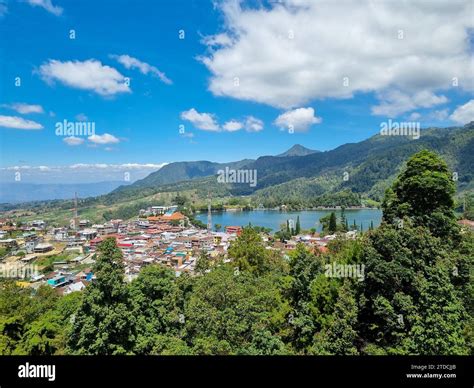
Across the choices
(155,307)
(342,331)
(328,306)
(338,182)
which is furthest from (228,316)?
(338,182)

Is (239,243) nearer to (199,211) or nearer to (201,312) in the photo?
(201,312)

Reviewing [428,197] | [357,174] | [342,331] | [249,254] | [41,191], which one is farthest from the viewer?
[41,191]

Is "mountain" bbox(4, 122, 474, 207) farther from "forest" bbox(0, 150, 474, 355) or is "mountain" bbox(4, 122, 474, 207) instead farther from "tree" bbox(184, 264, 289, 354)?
"tree" bbox(184, 264, 289, 354)

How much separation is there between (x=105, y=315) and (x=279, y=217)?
48288mm

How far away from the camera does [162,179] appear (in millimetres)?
144375

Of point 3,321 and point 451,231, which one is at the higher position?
point 451,231

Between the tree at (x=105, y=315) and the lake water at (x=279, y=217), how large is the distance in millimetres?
35232

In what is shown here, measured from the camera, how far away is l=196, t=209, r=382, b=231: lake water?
1668 inches

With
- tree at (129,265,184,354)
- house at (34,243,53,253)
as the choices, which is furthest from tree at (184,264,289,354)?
house at (34,243,53,253)

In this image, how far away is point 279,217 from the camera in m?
52.1

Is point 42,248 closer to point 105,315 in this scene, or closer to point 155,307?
point 155,307

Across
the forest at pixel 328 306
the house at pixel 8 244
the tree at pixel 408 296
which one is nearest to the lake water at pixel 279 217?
the house at pixel 8 244
